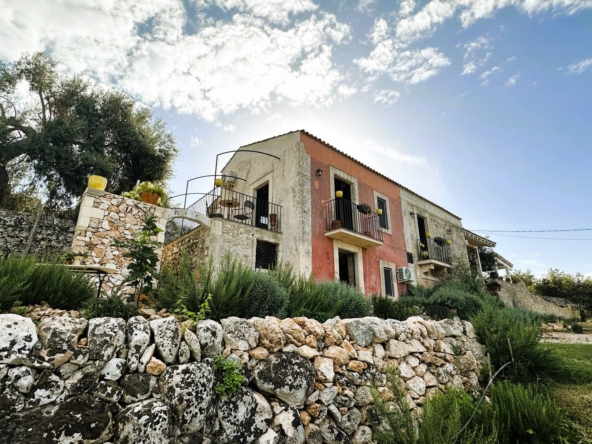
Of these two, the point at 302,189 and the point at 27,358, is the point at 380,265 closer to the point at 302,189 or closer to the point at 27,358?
the point at 302,189

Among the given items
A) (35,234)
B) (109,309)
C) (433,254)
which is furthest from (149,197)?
(433,254)

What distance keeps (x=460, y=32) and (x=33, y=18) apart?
9.84 m

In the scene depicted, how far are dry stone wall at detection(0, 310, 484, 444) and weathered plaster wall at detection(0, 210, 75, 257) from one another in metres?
7.60

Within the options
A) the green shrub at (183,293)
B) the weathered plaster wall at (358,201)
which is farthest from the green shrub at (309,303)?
the weathered plaster wall at (358,201)

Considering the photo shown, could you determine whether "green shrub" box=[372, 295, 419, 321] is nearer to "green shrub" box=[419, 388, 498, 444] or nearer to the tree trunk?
"green shrub" box=[419, 388, 498, 444]

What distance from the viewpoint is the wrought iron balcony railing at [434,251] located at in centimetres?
1345

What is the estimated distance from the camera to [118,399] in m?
2.06

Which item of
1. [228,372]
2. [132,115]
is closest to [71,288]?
[228,372]

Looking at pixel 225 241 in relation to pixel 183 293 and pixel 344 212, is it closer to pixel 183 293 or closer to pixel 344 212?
pixel 344 212

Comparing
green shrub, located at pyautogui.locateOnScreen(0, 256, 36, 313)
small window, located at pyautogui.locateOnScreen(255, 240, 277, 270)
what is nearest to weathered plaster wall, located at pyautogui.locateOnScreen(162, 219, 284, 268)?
small window, located at pyautogui.locateOnScreen(255, 240, 277, 270)

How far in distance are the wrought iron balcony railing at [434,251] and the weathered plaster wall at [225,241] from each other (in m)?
7.26

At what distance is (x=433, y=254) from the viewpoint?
13.8m

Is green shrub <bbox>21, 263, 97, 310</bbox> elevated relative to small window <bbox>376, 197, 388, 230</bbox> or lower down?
lower down

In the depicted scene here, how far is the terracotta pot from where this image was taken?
760 centimetres
